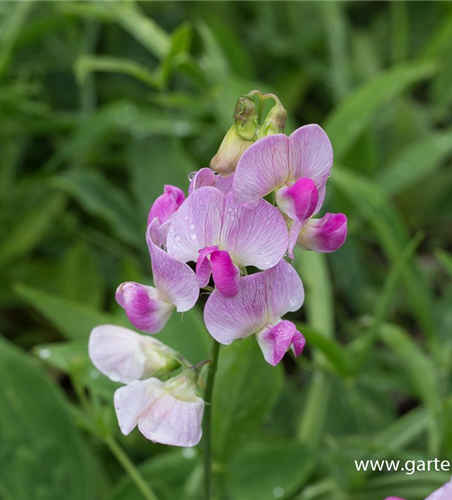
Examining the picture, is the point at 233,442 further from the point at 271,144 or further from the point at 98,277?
the point at 98,277

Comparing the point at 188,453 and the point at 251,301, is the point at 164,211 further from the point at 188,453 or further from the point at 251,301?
the point at 188,453

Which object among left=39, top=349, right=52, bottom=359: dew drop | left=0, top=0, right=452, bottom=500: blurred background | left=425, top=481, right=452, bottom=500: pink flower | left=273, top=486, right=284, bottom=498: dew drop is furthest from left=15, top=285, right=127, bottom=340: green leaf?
left=425, top=481, right=452, bottom=500: pink flower

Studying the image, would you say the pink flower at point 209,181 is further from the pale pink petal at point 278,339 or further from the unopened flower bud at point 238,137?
the pale pink petal at point 278,339

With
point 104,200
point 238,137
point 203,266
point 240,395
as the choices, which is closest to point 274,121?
point 238,137

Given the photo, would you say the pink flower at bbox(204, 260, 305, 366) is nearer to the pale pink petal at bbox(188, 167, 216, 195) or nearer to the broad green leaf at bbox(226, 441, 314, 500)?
the pale pink petal at bbox(188, 167, 216, 195)

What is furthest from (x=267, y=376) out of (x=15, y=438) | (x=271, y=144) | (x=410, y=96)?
(x=410, y=96)
